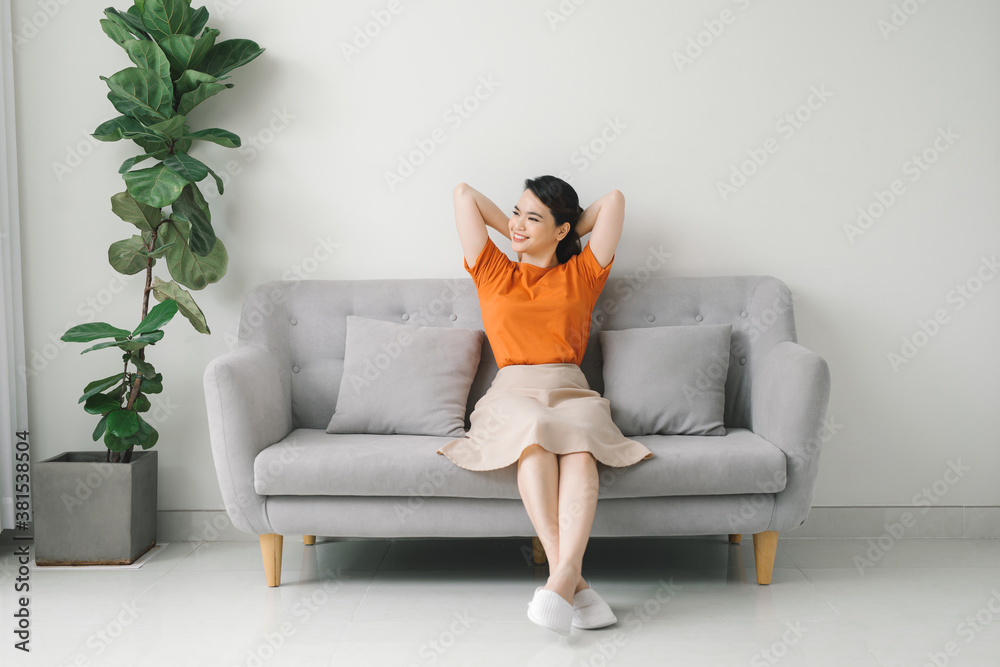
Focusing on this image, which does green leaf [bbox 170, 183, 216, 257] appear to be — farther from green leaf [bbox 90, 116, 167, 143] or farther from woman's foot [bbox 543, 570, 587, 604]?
woman's foot [bbox 543, 570, 587, 604]

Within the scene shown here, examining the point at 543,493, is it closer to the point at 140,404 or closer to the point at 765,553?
the point at 765,553

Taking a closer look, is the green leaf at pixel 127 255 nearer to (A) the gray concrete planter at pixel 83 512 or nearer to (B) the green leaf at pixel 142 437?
(B) the green leaf at pixel 142 437

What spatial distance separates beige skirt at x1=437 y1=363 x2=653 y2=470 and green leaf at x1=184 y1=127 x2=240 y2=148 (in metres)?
1.23

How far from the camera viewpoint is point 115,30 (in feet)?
8.21

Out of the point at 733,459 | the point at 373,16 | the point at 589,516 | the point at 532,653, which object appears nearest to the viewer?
the point at 532,653

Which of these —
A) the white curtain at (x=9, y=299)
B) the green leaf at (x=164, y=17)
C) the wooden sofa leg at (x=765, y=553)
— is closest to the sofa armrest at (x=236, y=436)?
the white curtain at (x=9, y=299)

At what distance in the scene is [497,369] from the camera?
2.54m

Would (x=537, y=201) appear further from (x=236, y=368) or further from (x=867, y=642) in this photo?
(x=867, y=642)

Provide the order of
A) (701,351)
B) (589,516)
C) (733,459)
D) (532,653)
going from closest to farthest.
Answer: (532,653) < (589,516) < (733,459) < (701,351)

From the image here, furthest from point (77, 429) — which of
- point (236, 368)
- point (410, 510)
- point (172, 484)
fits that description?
point (410, 510)

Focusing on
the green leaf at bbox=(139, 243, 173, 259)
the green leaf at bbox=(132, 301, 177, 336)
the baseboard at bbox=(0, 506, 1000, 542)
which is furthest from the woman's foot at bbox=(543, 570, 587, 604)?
the green leaf at bbox=(139, 243, 173, 259)

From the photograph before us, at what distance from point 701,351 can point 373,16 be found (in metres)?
1.68

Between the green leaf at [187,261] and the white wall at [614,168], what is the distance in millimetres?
159

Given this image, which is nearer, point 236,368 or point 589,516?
point 589,516
